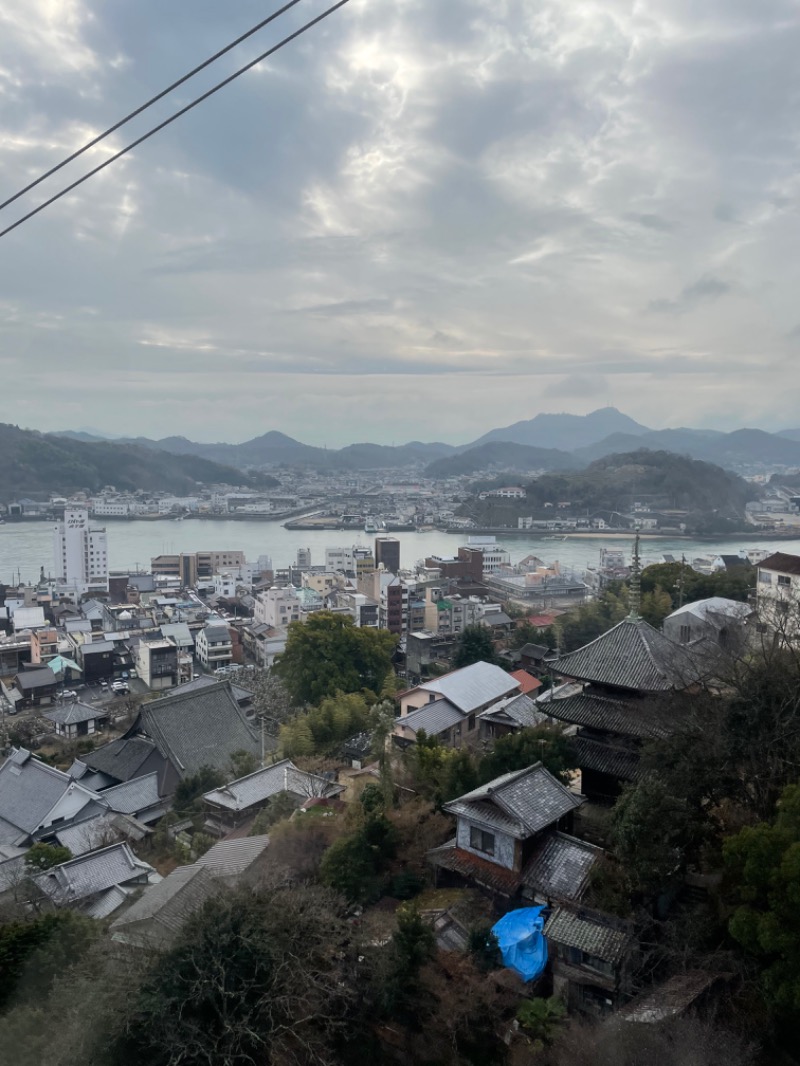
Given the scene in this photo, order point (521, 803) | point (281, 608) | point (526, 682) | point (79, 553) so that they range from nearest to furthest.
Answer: point (521, 803) → point (526, 682) → point (281, 608) → point (79, 553)

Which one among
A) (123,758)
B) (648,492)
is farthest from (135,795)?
(648,492)

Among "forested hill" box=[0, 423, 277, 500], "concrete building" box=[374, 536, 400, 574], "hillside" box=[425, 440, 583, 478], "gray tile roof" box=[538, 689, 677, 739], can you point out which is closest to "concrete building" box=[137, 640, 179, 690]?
"gray tile roof" box=[538, 689, 677, 739]

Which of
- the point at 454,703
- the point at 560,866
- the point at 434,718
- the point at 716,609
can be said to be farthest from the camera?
the point at 716,609

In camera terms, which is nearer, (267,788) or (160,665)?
(267,788)

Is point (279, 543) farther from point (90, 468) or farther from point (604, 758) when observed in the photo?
point (604, 758)

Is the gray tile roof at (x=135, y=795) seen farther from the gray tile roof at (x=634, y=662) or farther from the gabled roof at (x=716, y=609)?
the gabled roof at (x=716, y=609)

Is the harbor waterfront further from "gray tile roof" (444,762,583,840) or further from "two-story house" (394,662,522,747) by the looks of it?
"gray tile roof" (444,762,583,840)

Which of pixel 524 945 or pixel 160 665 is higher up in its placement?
pixel 524 945
